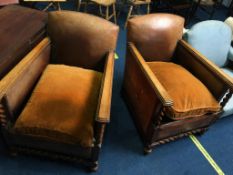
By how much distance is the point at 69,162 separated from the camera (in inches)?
62.4

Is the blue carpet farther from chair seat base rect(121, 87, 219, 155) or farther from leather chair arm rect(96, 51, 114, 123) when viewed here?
leather chair arm rect(96, 51, 114, 123)

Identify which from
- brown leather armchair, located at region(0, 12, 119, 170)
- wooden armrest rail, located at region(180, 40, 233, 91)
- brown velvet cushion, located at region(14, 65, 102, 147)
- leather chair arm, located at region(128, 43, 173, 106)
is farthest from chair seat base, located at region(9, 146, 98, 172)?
wooden armrest rail, located at region(180, 40, 233, 91)

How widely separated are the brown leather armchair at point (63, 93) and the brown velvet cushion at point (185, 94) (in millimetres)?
463

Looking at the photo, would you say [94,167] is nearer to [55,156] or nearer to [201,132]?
[55,156]

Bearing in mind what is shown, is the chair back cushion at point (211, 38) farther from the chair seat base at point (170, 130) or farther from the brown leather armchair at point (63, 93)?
the brown leather armchair at point (63, 93)

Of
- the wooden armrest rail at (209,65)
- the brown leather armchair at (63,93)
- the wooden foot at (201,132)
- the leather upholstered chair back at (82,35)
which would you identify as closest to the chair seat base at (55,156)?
the brown leather armchair at (63,93)

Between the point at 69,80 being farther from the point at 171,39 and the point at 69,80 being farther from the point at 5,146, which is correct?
the point at 171,39

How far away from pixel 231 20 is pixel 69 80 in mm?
Result: 1802

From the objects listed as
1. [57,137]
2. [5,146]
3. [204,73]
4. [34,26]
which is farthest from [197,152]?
[34,26]

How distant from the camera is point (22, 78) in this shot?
4.55 ft

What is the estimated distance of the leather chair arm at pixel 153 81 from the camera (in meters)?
1.34

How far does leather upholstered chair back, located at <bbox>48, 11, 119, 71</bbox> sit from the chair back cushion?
2.41 ft

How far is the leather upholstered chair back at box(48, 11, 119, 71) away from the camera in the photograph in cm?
166

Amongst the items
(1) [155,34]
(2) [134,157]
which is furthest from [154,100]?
(1) [155,34]
